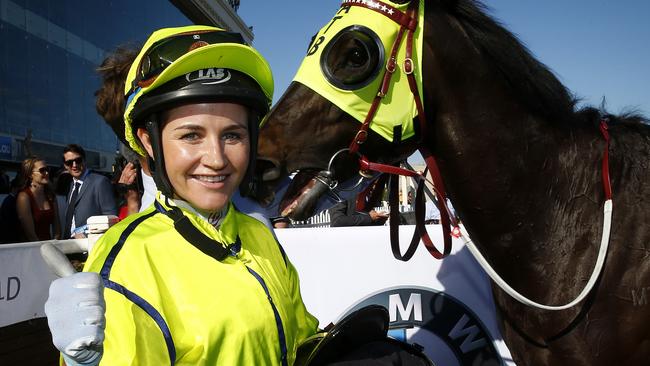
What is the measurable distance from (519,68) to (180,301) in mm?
1614

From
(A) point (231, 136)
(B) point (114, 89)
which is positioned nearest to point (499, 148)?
(A) point (231, 136)

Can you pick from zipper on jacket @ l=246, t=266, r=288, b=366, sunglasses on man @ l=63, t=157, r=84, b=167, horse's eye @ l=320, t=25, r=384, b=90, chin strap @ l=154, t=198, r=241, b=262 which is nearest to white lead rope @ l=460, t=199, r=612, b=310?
horse's eye @ l=320, t=25, r=384, b=90

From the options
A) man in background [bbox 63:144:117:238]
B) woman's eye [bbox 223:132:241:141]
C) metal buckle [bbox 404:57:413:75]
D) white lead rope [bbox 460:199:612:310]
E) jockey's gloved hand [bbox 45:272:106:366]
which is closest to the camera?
jockey's gloved hand [bbox 45:272:106:366]

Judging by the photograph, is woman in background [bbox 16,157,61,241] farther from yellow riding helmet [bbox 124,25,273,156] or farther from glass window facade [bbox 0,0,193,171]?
yellow riding helmet [bbox 124,25,273,156]

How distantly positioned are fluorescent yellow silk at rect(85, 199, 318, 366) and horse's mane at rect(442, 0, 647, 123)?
4.40 ft

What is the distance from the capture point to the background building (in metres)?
9.79

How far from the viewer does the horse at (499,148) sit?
1915 mm

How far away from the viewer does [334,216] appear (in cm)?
536

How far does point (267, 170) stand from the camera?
6.88ft

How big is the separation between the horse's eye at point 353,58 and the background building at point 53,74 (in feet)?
22.7

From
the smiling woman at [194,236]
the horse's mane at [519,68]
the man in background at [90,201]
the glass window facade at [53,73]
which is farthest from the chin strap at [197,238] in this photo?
the glass window facade at [53,73]

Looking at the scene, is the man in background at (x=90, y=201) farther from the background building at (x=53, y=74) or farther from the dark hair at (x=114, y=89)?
the background building at (x=53, y=74)

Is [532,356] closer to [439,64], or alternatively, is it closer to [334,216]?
[439,64]

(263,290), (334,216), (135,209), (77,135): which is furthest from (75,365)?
(77,135)
